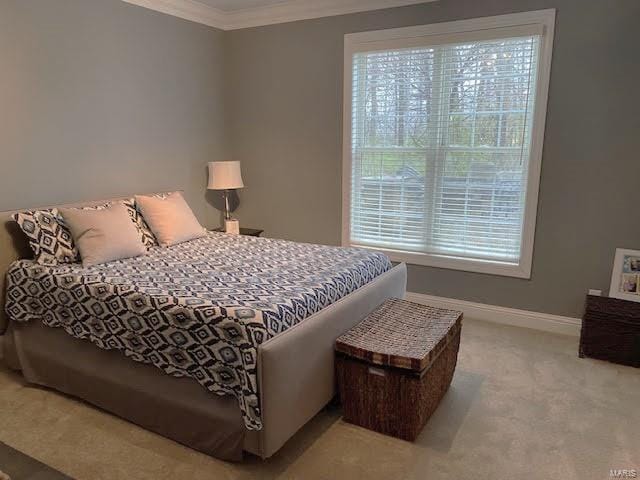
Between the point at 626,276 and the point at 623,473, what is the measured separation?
5.05ft

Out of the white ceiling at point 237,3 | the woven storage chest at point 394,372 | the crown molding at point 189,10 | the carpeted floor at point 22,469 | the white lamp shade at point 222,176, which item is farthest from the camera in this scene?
the white lamp shade at point 222,176

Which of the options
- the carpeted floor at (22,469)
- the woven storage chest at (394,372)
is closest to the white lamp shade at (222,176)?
the woven storage chest at (394,372)

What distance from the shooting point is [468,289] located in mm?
3779

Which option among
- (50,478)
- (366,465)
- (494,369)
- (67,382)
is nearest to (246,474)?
(366,465)

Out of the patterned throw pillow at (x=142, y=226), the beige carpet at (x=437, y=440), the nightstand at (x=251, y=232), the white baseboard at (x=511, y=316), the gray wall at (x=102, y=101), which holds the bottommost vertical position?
the beige carpet at (x=437, y=440)

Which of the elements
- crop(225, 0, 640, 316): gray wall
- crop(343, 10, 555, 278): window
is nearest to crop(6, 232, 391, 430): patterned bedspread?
crop(343, 10, 555, 278): window

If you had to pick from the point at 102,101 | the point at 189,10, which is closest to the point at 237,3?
the point at 189,10

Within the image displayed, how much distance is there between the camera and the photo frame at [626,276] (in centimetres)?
306

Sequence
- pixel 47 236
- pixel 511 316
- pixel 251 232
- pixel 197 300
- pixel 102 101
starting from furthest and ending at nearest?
pixel 251 232
pixel 511 316
pixel 102 101
pixel 47 236
pixel 197 300

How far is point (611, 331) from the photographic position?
2943 mm

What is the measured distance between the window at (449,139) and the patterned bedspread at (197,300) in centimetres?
95

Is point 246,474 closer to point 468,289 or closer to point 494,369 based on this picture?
point 494,369

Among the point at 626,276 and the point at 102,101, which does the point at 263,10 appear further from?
the point at 626,276

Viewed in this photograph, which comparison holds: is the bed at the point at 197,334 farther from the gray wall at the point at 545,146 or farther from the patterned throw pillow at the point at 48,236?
the gray wall at the point at 545,146
